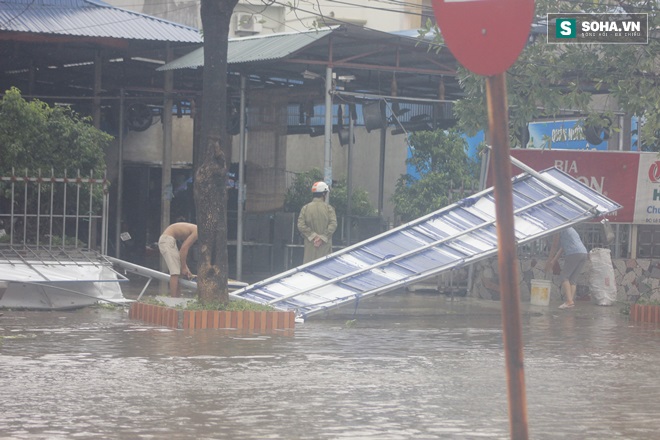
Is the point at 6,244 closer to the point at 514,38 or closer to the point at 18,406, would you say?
the point at 18,406

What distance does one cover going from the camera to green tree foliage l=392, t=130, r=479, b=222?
70.8ft

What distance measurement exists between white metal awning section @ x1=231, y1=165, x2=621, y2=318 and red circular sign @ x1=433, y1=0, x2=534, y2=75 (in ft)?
30.7

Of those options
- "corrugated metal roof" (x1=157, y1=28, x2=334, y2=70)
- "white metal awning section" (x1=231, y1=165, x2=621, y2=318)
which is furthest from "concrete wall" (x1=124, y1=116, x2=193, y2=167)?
"white metal awning section" (x1=231, y1=165, x2=621, y2=318)

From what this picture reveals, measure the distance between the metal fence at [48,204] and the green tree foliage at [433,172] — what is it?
7560 mm

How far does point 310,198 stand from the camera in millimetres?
24125

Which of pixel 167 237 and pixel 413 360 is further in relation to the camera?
pixel 167 237

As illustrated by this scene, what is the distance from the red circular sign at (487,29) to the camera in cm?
409

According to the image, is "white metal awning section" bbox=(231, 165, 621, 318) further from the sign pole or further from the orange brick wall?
the sign pole

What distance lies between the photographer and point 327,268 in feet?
48.9

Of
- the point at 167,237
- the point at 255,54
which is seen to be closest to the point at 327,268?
the point at 167,237

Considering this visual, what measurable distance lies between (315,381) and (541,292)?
9.41 meters

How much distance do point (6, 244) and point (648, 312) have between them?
8.64m

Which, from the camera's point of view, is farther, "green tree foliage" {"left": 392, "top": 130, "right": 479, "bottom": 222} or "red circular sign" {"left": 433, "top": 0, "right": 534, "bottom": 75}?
"green tree foliage" {"left": 392, "top": 130, "right": 479, "bottom": 222}

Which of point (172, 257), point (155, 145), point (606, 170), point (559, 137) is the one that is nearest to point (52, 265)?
point (172, 257)
